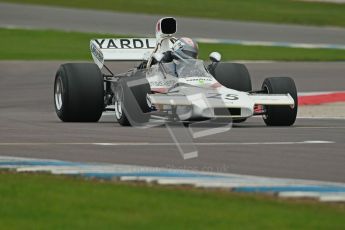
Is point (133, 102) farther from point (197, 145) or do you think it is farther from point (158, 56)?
point (197, 145)

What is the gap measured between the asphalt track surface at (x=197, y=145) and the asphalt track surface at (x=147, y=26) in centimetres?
1716

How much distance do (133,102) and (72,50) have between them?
16461 mm

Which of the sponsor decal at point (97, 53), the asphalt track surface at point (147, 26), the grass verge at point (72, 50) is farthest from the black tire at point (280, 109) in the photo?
the asphalt track surface at point (147, 26)

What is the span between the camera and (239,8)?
45.9m

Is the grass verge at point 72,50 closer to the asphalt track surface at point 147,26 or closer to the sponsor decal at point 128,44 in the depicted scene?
the asphalt track surface at point 147,26

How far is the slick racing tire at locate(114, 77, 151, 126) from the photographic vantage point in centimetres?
1689

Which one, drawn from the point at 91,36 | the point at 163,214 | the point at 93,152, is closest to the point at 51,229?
the point at 163,214

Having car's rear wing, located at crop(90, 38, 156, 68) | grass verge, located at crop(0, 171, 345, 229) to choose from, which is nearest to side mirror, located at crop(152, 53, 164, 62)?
car's rear wing, located at crop(90, 38, 156, 68)

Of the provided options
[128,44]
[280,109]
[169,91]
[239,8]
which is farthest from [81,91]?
[239,8]

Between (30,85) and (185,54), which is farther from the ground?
(185,54)

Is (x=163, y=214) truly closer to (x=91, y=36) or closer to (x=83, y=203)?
(x=83, y=203)

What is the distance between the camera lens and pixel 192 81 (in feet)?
56.0

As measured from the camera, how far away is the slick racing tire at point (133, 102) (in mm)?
16891

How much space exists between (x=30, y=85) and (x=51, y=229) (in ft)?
58.2
